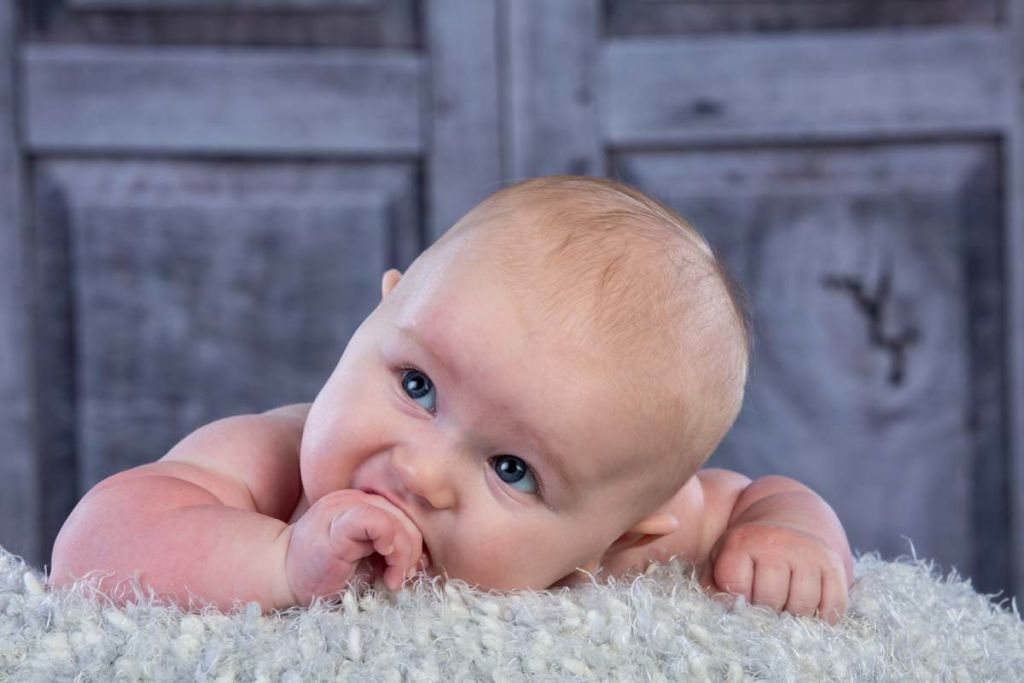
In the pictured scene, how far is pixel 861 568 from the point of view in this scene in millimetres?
1051

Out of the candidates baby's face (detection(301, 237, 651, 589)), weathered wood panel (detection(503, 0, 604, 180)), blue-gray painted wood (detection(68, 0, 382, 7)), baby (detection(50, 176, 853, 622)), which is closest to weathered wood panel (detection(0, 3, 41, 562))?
blue-gray painted wood (detection(68, 0, 382, 7))

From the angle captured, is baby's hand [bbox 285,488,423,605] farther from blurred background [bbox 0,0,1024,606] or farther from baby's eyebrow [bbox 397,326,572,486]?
blurred background [bbox 0,0,1024,606]

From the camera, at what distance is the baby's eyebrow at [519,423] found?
0.80m

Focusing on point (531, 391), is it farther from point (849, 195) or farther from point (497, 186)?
point (849, 195)

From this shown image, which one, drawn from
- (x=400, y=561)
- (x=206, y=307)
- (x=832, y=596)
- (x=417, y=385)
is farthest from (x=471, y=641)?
(x=206, y=307)

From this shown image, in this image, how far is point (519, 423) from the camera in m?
0.80

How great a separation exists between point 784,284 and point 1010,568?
0.63 m

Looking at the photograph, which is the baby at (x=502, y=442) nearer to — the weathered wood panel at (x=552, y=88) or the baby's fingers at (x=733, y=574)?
the baby's fingers at (x=733, y=574)

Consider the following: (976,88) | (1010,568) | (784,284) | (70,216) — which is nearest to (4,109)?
(70,216)

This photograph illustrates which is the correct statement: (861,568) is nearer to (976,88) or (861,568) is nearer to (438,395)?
(438,395)

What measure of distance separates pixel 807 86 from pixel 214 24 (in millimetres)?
1010

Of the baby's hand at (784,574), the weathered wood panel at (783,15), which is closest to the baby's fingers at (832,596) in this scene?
the baby's hand at (784,574)

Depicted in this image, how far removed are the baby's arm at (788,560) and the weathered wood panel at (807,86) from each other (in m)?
1.18

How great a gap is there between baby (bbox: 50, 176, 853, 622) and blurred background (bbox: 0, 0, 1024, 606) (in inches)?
46.0
